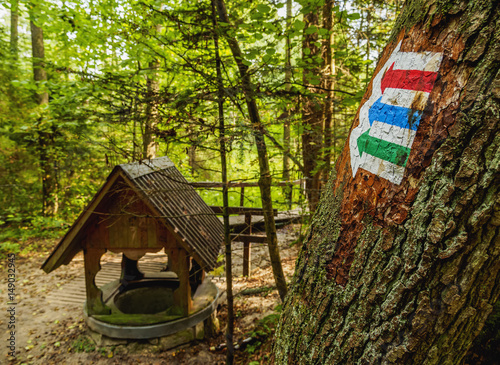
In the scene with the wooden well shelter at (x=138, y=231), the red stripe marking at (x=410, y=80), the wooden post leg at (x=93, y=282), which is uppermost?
the red stripe marking at (x=410, y=80)

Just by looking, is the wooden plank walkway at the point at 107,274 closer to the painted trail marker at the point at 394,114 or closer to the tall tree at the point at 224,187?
the tall tree at the point at 224,187

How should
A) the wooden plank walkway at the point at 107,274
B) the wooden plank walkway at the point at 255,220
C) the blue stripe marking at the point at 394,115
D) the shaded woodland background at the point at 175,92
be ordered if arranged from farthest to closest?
1. the wooden plank walkway at the point at 107,274
2. the wooden plank walkway at the point at 255,220
3. the shaded woodland background at the point at 175,92
4. the blue stripe marking at the point at 394,115

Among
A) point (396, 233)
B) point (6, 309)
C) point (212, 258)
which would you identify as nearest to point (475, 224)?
point (396, 233)

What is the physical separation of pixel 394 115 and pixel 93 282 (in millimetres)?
5415

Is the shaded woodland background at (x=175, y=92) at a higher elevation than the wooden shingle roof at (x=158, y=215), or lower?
higher

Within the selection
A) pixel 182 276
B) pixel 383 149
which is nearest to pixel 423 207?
pixel 383 149

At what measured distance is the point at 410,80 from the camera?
85 centimetres

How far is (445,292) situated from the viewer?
0.74 m

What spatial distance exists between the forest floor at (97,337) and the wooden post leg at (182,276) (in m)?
0.69

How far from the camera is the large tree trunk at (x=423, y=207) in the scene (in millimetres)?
700

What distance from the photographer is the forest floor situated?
13.8 ft

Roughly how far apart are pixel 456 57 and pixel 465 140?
25 centimetres

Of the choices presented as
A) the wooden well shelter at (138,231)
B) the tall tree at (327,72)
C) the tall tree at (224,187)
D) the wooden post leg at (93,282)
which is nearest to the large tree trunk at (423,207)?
the tall tree at (224,187)

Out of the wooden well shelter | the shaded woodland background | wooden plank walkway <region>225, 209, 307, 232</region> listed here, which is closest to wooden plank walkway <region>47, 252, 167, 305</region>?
the wooden well shelter
